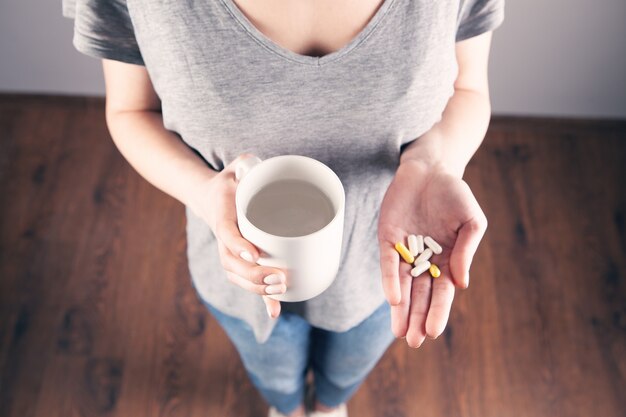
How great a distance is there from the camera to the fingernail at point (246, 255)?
0.57m

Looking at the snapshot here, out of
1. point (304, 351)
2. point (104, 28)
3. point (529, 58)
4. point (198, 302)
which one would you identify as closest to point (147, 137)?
point (104, 28)

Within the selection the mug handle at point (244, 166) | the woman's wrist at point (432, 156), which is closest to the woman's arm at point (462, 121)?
the woman's wrist at point (432, 156)

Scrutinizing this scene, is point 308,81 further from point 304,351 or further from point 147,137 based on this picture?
point 304,351

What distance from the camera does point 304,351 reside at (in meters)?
1.09

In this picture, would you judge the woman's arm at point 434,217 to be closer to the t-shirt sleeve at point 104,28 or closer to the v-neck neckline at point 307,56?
the v-neck neckline at point 307,56

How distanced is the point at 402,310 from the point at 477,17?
0.36m

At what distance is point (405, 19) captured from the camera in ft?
1.99

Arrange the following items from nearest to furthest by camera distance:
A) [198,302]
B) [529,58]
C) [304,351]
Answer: [304,351] < [198,302] < [529,58]

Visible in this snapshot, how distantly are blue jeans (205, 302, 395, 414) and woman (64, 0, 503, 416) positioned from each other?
0.21 m

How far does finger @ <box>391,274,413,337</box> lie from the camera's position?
65 centimetres

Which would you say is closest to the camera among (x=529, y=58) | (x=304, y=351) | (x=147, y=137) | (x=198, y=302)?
(x=147, y=137)

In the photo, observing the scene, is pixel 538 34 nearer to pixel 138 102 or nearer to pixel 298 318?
pixel 298 318

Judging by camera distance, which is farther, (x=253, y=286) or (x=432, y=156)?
(x=432, y=156)

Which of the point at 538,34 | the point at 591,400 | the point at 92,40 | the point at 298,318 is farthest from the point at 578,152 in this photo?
the point at 92,40
